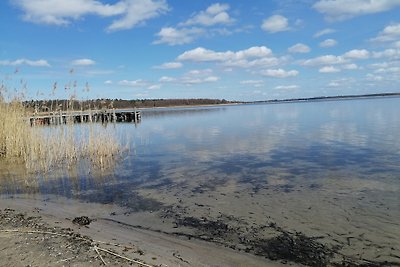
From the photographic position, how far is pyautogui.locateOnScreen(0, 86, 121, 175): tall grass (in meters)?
13.3

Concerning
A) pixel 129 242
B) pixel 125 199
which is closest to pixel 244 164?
pixel 125 199

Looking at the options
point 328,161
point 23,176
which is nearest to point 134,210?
point 23,176

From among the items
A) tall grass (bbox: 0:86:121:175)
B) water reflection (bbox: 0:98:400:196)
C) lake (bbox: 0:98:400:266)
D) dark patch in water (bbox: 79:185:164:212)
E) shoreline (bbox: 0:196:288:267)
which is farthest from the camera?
tall grass (bbox: 0:86:121:175)

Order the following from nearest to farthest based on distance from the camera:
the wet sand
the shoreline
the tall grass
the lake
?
the shoreline
the wet sand
the lake
the tall grass

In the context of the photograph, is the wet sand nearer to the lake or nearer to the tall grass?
the lake

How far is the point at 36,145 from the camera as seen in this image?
44.4ft

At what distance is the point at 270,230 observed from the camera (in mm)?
6375

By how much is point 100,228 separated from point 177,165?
677 cm

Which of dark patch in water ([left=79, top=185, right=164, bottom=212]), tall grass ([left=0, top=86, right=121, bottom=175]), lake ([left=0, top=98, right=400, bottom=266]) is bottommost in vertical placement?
dark patch in water ([left=79, top=185, right=164, bottom=212])

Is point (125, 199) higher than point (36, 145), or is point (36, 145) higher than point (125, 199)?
point (36, 145)

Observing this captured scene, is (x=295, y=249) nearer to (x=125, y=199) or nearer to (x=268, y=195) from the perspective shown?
(x=268, y=195)

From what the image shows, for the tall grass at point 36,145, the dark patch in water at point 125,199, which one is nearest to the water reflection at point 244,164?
the dark patch in water at point 125,199

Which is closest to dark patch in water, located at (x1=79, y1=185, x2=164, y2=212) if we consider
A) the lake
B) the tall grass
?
the lake

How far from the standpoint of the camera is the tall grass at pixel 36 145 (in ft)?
43.7
